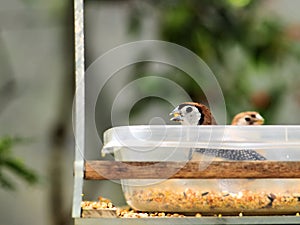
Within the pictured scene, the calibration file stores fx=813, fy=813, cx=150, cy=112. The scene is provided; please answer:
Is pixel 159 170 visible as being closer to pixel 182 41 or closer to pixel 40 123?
pixel 182 41

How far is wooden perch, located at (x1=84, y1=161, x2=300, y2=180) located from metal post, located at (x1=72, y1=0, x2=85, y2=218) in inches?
0.4

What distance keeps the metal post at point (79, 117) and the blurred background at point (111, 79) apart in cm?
104

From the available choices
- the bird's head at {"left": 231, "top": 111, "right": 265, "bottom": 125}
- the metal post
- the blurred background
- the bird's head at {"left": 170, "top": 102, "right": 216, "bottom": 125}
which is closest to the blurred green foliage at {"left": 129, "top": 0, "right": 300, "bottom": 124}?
the blurred background

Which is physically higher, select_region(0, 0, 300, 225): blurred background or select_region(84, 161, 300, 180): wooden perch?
select_region(0, 0, 300, 225): blurred background

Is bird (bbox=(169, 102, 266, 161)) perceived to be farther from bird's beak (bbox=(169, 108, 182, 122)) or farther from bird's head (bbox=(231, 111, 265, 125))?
bird's head (bbox=(231, 111, 265, 125))

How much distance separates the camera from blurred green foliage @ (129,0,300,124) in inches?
89.4

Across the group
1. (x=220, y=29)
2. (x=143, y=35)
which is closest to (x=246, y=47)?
Answer: (x=220, y=29)

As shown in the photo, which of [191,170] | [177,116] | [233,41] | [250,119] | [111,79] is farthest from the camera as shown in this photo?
[111,79]

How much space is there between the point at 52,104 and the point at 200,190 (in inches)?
74.4

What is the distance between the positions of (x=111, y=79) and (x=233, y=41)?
0.57 m

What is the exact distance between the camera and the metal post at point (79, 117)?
2.89 feet

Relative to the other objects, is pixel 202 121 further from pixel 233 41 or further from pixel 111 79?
pixel 111 79

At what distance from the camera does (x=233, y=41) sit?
92.0 inches

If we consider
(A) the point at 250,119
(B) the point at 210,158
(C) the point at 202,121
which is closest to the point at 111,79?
(A) the point at 250,119
